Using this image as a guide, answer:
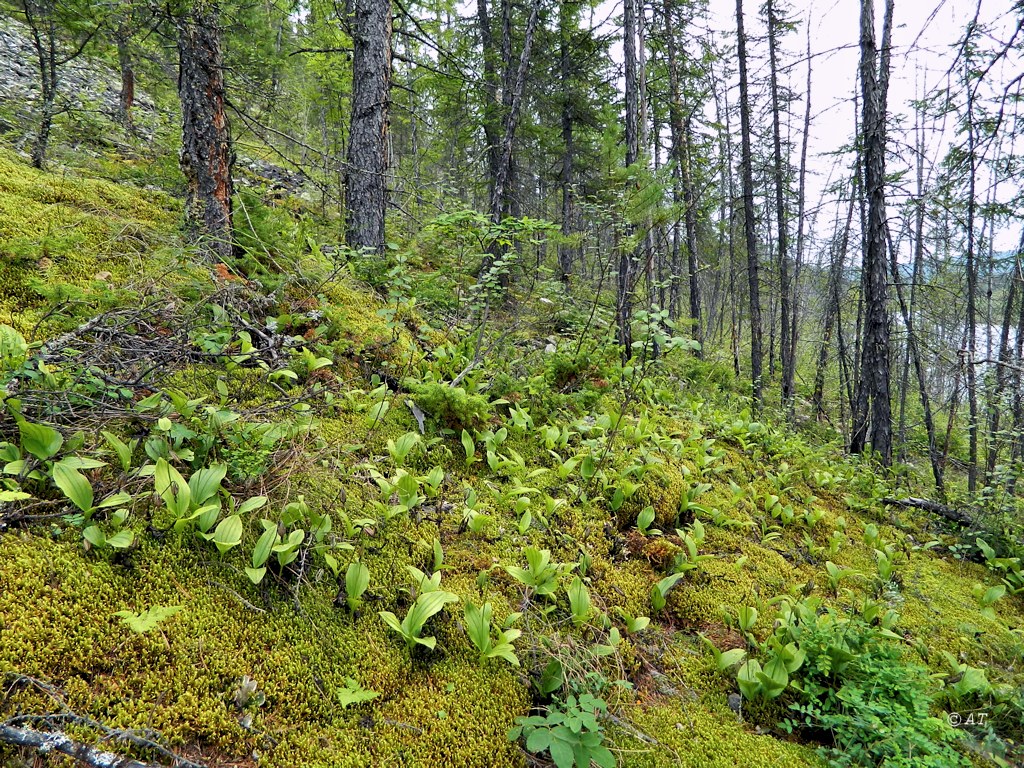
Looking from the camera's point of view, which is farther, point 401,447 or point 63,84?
point 63,84

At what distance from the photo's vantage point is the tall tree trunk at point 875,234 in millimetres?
6383

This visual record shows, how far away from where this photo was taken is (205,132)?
423 centimetres

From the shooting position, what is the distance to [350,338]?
4.37 m

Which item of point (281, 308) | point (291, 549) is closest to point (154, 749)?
point (291, 549)

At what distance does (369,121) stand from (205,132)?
2033 mm

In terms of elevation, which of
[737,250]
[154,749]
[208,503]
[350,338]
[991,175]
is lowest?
[154,749]

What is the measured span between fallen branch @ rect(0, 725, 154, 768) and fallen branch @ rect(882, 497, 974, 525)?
6.70m

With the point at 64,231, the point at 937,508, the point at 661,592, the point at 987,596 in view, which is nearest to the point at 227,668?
the point at 661,592

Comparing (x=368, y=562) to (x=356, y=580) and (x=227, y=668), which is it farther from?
(x=227, y=668)

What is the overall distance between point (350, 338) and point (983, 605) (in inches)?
227

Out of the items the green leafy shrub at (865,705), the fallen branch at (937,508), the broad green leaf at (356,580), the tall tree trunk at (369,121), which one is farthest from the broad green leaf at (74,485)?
the fallen branch at (937,508)

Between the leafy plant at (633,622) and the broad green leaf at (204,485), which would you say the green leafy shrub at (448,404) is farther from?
the leafy plant at (633,622)

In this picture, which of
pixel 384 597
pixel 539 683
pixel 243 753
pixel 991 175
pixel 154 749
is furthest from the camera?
pixel 991 175

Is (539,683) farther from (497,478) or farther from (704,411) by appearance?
(704,411)
